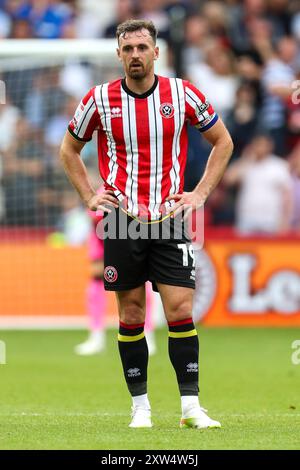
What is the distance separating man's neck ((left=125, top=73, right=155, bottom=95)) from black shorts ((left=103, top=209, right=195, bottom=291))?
2.39ft

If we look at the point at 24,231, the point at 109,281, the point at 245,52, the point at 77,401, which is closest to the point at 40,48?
the point at 24,231

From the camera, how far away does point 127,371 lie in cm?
729

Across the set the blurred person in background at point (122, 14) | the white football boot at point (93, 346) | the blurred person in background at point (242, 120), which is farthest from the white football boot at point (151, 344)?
the blurred person in background at point (122, 14)

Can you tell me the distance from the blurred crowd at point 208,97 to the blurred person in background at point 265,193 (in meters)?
0.01

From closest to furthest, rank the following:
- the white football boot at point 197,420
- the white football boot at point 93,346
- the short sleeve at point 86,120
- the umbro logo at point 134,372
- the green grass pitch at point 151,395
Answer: the green grass pitch at point 151,395, the white football boot at point 197,420, the short sleeve at point 86,120, the umbro logo at point 134,372, the white football boot at point 93,346

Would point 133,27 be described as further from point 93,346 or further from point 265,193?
point 265,193

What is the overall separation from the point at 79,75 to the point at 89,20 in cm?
361

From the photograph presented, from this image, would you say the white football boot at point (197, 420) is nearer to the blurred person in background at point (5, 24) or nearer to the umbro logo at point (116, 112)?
the umbro logo at point (116, 112)

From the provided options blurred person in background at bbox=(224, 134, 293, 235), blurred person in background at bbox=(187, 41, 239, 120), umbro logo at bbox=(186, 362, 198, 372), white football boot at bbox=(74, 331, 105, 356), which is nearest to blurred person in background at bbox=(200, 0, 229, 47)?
blurred person in background at bbox=(187, 41, 239, 120)

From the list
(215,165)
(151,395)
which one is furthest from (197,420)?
(151,395)

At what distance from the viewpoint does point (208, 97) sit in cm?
1656

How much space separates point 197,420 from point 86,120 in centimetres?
193

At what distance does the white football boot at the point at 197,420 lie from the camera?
693 cm
